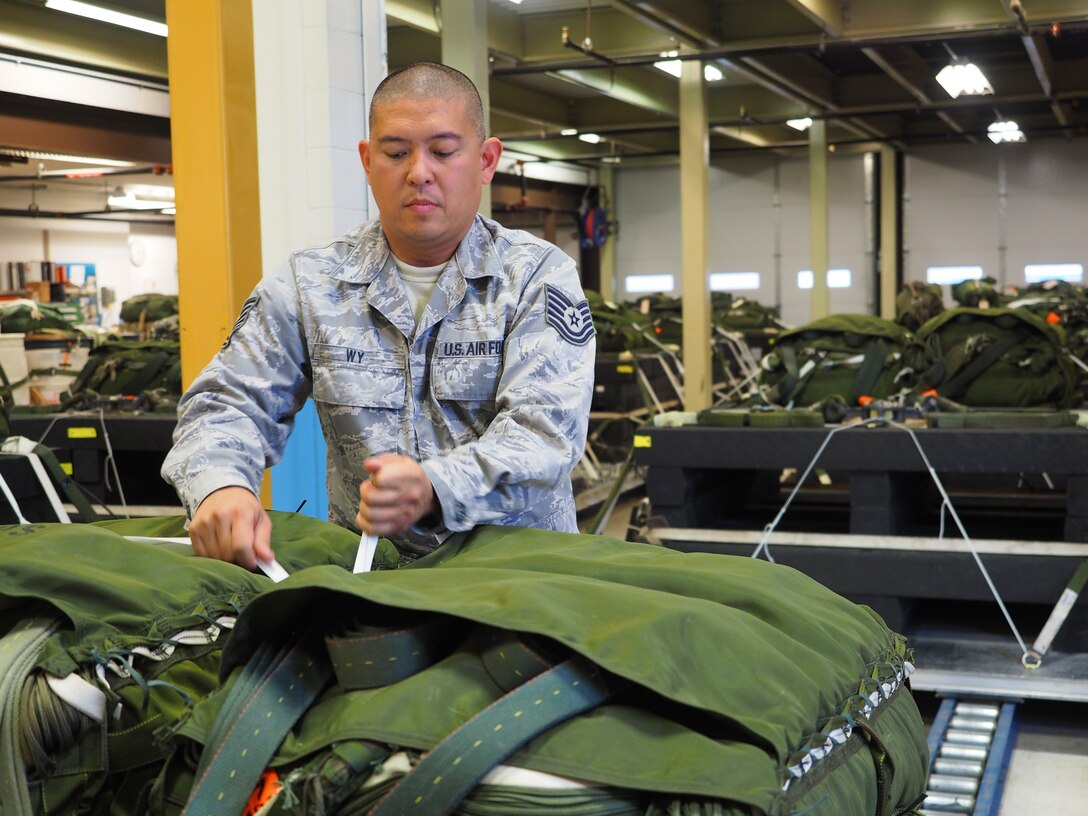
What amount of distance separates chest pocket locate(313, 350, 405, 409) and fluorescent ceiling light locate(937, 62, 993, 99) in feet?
39.7

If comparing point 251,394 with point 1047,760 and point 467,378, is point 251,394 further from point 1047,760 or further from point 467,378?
point 1047,760

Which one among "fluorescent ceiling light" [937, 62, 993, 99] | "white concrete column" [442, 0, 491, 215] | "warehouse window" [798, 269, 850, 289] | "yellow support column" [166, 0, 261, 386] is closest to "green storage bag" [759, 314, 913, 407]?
"white concrete column" [442, 0, 491, 215]

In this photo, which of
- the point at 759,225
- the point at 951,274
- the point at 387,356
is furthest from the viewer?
the point at 759,225

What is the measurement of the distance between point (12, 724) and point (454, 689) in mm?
422

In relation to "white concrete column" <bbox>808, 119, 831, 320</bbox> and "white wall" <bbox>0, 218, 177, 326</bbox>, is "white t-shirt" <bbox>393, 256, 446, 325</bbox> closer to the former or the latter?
"white concrete column" <bbox>808, 119, 831, 320</bbox>

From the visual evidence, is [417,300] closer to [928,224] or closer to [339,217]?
[339,217]

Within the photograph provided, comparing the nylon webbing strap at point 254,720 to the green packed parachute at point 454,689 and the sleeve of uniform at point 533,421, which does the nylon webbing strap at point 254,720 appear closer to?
the green packed parachute at point 454,689

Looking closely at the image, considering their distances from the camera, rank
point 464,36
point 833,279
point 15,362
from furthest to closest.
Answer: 1. point 833,279
2. point 15,362
3. point 464,36

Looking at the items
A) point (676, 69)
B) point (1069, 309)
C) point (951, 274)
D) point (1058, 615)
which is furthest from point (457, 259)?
point (951, 274)

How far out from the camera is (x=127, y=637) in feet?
4.15

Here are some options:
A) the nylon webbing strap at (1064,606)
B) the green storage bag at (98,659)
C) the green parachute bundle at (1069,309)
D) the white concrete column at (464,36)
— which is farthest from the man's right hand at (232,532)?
the green parachute bundle at (1069,309)

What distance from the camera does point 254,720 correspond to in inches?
42.4

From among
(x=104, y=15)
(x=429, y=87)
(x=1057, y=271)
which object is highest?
(x=104, y=15)

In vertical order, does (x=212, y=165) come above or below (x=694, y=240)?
below
